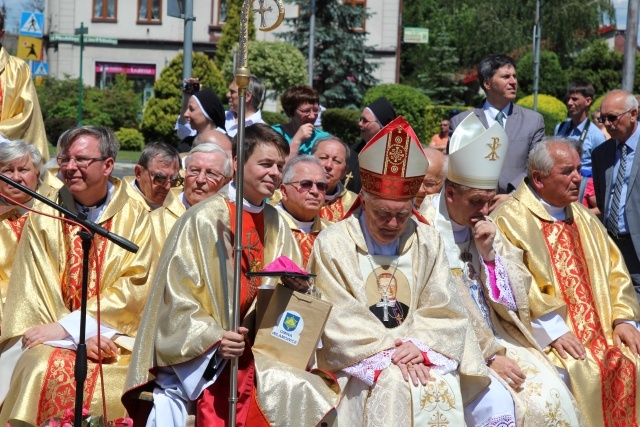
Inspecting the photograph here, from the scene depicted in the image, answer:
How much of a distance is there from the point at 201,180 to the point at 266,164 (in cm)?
150

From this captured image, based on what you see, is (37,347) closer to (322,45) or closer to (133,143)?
(133,143)

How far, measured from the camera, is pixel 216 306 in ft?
15.7

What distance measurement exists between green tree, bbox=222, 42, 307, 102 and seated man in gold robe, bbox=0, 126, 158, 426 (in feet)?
90.4

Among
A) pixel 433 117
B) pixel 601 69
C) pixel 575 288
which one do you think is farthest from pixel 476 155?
pixel 601 69

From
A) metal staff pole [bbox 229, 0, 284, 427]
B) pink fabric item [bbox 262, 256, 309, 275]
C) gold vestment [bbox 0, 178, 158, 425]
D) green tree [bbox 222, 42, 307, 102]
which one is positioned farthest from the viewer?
green tree [bbox 222, 42, 307, 102]

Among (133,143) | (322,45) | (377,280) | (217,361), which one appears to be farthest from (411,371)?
(322,45)

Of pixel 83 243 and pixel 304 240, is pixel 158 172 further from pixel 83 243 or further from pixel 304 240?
pixel 83 243

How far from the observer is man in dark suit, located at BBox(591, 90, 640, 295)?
7.73 metres

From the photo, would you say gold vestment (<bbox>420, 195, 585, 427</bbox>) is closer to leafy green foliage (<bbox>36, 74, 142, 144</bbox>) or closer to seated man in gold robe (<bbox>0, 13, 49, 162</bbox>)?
seated man in gold robe (<bbox>0, 13, 49, 162</bbox>)

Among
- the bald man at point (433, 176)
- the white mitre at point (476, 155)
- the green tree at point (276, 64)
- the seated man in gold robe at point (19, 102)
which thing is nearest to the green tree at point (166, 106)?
the green tree at point (276, 64)

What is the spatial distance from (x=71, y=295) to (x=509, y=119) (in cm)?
384

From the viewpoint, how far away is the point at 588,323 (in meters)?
6.31

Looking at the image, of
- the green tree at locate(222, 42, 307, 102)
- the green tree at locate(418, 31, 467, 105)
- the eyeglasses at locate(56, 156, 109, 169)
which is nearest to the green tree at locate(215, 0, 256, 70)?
the green tree at locate(222, 42, 307, 102)

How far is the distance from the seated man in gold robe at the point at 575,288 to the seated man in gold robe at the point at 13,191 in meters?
2.86
